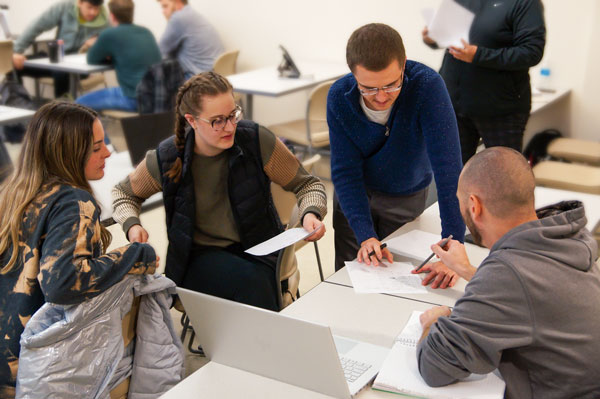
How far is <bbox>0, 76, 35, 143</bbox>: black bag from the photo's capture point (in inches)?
224

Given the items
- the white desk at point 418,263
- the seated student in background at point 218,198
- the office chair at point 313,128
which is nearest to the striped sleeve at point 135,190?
the seated student in background at point 218,198

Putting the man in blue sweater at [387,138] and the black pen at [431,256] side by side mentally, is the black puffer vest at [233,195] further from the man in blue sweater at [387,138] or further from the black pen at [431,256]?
the black pen at [431,256]

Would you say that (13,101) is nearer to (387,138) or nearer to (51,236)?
(51,236)

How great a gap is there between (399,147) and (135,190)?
3.21 feet

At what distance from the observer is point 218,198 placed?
2363mm

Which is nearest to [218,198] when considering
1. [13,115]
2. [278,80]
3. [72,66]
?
[13,115]

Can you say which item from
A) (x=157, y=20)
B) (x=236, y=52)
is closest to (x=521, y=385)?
(x=236, y=52)

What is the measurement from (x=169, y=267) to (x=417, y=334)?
110cm

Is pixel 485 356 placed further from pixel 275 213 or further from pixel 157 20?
→ pixel 157 20

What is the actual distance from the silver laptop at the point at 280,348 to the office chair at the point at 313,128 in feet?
9.93

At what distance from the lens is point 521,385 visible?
1.37 m

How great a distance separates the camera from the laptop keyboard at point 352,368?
4.86 feet

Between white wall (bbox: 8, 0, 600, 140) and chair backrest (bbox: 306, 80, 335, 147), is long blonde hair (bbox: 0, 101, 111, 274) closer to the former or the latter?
chair backrest (bbox: 306, 80, 335, 147)

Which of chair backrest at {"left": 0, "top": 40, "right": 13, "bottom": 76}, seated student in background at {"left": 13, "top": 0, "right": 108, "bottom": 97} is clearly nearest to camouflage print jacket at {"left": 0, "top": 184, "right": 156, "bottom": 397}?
chair backrest at {"left": 0, "top": 40, "right": 13, "bottom": 76}
